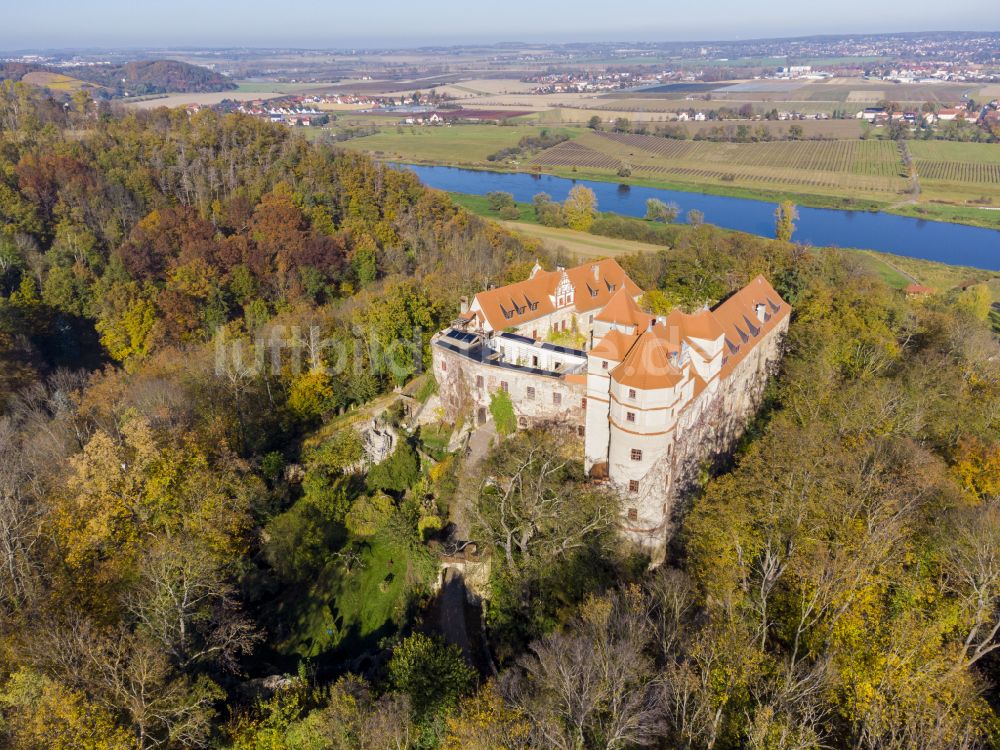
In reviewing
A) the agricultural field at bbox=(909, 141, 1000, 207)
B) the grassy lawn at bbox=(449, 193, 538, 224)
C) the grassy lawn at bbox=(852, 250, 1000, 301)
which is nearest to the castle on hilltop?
the grassy lawn at bbox=(852, 250, 1000, 301)

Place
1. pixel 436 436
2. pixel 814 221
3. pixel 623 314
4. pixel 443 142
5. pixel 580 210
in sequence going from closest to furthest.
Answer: pixel 623 314 → pixel 436 436 → pixel 580 210 → pixel 814 221 → pixel 443 142

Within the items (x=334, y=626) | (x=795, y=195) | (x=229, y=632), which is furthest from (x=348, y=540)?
(x=795, y=195)

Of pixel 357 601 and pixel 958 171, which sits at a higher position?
pixel 958 171

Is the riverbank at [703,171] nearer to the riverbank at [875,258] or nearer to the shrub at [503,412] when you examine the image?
the riverbank at [875,258]

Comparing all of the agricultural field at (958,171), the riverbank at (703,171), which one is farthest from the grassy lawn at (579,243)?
the agricultural field at (958,171)

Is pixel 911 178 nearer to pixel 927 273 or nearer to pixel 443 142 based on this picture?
pixel 927 273

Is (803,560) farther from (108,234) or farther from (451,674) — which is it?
(108,234)

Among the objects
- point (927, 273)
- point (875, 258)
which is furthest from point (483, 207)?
point (927, 273)
